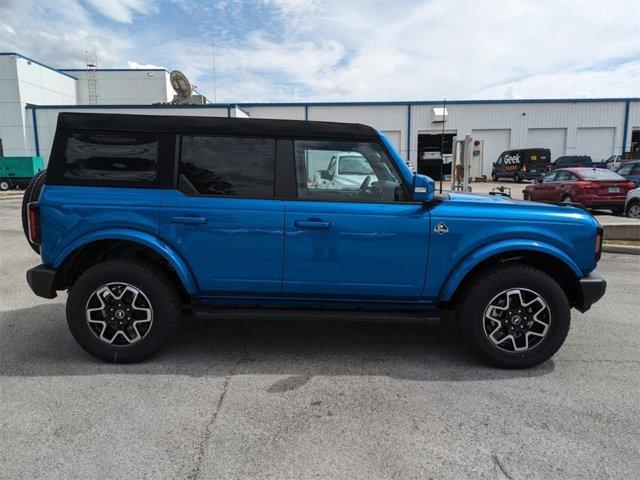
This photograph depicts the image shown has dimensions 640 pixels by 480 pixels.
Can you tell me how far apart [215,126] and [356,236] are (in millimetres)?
1409

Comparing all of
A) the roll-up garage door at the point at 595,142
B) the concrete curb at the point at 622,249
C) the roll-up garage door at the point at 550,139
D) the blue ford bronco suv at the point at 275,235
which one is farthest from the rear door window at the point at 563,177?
the roll-up garage door at the point at 595,142

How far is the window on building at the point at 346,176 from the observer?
369cm

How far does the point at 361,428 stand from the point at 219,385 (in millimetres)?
Answer: 1139

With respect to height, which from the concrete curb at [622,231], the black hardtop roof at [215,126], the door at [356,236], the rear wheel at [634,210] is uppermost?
the black hardtop roof at [215,126]

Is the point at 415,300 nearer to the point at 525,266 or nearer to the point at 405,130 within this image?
the point at 525,266

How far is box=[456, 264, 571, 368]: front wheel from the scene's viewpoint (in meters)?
3.63

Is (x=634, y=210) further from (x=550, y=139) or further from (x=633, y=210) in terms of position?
(x=550, y=139)

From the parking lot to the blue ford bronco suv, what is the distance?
1.32 ft

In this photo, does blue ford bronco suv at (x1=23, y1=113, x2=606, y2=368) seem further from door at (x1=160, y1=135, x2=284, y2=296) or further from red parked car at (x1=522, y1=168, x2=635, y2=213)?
red parked car at (x1=522, y1=168, x2=635, y2=213)

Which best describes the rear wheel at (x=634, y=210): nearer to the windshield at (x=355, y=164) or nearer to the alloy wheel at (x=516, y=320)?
the alloy wheel at (x=516, y=320)

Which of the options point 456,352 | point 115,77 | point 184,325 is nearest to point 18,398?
point 184,325

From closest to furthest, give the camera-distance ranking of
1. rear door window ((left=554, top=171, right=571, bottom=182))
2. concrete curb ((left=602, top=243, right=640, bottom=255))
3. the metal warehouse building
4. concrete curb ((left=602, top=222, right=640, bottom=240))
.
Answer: concrete curb ((left=602, top=243, right=640, bottom=255)) < concrete curb ((left=602, top=222, right=640, bottom=240)) < rear door window ((left=554, top=171, right=571, bottom=182)) < the metal warehouse building

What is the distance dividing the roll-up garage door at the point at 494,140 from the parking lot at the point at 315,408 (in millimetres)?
31974

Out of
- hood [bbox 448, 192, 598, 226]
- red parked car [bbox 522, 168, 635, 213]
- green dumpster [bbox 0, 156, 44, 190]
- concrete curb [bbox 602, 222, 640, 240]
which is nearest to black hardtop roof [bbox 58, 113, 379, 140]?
hood [bbox 448, 192, 598, 226]
